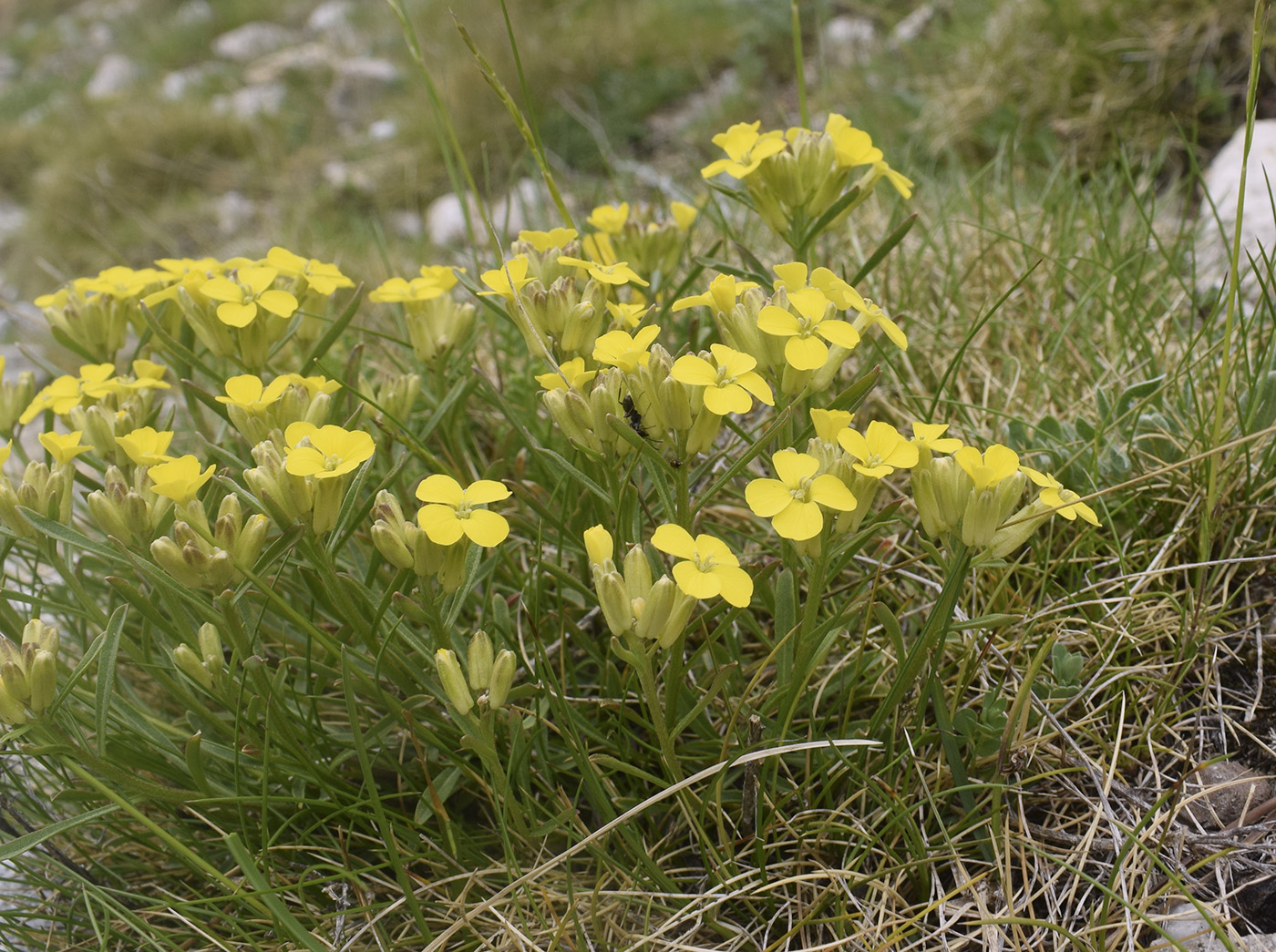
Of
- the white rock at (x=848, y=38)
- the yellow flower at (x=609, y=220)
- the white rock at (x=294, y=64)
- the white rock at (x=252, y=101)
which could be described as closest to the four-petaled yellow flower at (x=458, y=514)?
the yellow flower at (x=609, y=220)

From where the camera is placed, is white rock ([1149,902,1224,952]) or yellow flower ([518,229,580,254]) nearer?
white rock ([1149,902,1224,952])

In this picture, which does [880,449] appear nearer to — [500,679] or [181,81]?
[500,679]

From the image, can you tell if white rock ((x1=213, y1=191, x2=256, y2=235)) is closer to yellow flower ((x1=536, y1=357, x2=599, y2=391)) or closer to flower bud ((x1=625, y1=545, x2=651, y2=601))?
yellow flower ((x1=536, y1=357, x2=599, y2=391))

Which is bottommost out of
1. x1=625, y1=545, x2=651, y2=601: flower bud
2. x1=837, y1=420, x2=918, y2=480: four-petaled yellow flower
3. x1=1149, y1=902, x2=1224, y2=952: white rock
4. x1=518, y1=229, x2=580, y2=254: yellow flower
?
x1=1149, y1=902, x2=1224, y2=952: white rock

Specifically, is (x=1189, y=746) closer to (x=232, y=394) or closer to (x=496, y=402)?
(x=496, y=402)

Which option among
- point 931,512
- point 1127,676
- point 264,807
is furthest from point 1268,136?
point 264,807

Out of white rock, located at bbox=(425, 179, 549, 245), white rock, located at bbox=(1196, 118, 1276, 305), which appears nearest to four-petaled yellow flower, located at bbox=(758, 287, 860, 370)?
white rock, located at bbox=(1196, 118, 1276, 305)

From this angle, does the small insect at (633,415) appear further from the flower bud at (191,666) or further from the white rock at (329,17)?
the white rock at (329,17)
